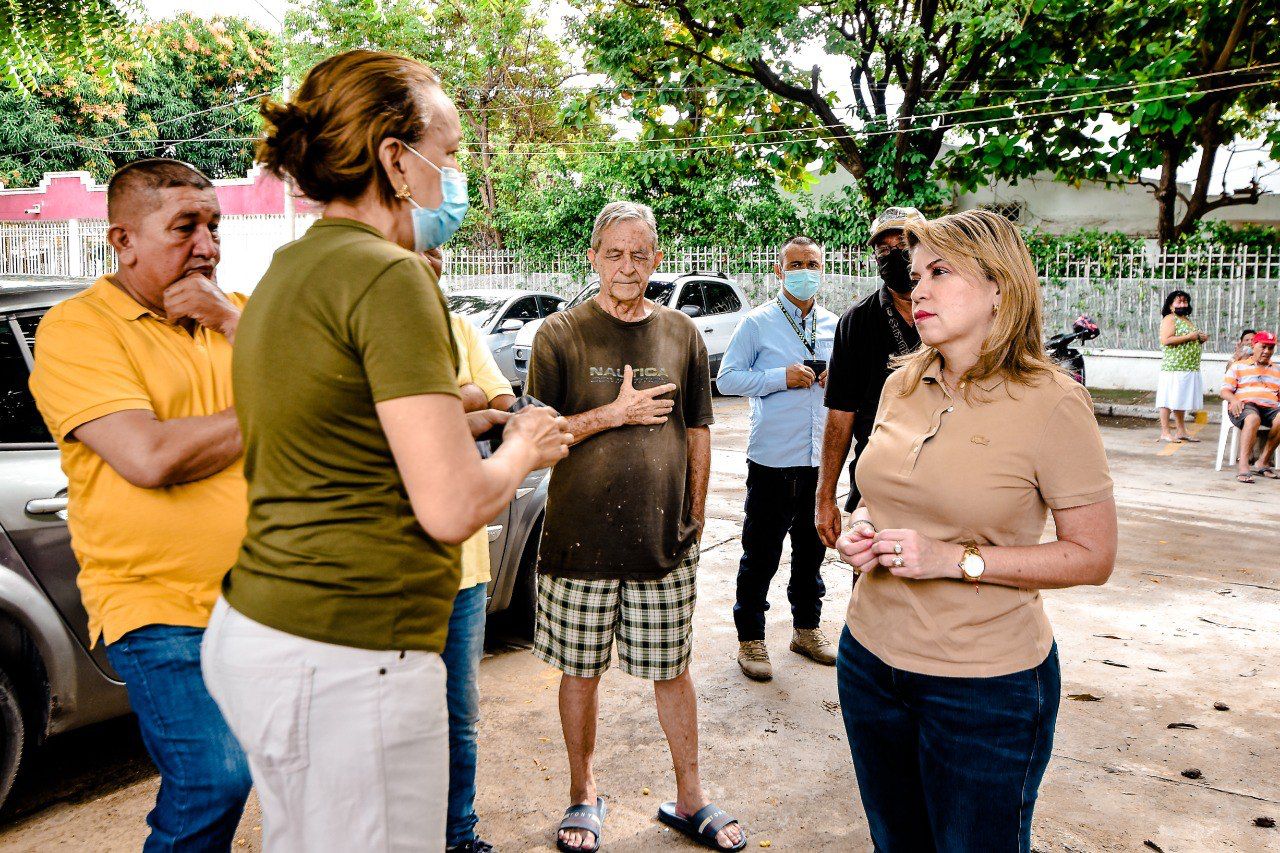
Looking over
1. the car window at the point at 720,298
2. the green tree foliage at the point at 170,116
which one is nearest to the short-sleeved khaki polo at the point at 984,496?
the car window at the point at 720,298

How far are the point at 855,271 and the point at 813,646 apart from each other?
50.3 feet

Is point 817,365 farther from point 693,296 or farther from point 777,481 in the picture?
point 693,296

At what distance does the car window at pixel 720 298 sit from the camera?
1602cm

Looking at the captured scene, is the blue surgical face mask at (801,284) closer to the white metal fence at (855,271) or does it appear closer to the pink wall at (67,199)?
the white metal fence at (855,271)

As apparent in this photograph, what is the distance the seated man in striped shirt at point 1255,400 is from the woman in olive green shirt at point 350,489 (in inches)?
401

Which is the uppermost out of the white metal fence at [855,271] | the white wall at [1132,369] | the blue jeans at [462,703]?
the white metal fence at [855,271]

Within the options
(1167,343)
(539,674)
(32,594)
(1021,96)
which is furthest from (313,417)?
(1021,96)

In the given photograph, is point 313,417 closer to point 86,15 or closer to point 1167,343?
point 86,15

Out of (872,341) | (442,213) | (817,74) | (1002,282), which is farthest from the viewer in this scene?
(817,74)

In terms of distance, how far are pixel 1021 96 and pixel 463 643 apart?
16.6 m

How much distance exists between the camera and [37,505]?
10.6 feet

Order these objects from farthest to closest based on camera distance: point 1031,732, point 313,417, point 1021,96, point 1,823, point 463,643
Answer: point 1021,96 < point 1,823 < point 463,643 < point 1031,732 < point 313,417

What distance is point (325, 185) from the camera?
5.59 feet

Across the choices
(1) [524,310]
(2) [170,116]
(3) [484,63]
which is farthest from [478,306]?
(2) [170,116]
